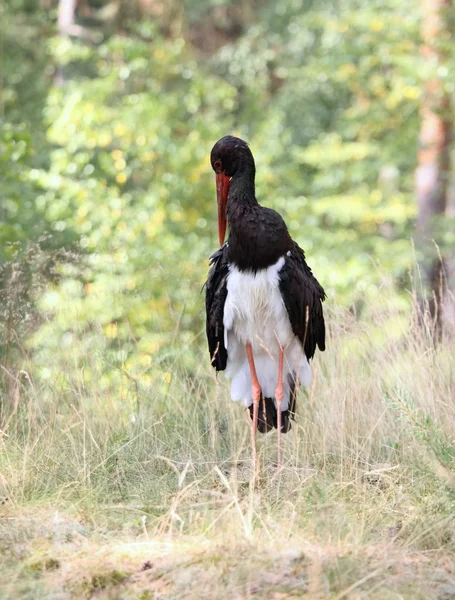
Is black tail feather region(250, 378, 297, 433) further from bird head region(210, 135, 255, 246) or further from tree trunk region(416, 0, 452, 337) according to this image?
tree trunk region(416, 0, 452, 337)

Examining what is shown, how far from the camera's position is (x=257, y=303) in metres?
5.04

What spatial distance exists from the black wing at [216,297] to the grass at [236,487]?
1.36 ft

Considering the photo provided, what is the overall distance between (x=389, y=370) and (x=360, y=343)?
40cm

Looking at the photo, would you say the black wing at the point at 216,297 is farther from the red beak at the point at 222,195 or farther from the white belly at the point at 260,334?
the red beak at the point at 222,195

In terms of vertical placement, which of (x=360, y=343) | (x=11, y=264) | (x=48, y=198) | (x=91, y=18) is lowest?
(x=360, y=343)

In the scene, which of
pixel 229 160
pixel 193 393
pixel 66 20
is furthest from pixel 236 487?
pixel 66 20

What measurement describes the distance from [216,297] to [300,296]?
18.8 inches

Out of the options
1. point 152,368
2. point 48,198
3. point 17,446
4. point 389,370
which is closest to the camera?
point 17,446

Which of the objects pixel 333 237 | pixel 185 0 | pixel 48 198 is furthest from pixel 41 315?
pixel 185 0

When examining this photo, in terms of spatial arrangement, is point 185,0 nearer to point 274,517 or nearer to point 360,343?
point 360,343

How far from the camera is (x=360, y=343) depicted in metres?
5.84

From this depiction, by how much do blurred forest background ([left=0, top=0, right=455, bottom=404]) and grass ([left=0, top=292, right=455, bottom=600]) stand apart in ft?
1.23

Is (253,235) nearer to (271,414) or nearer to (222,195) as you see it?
(222,195)

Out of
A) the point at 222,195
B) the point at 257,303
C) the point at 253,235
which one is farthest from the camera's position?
the point at 222,195
